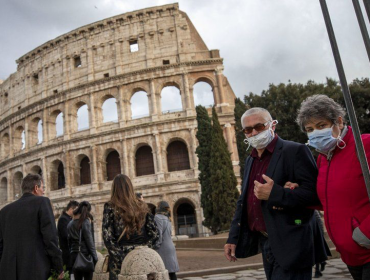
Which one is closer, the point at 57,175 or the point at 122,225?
the point at 122,225

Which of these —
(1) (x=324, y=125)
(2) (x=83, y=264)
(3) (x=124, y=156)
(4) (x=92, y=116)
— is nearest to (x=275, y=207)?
(1) (x=324, y=125)

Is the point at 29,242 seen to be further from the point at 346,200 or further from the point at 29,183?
the point at 346,200

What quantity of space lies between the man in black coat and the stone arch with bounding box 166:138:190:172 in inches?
803

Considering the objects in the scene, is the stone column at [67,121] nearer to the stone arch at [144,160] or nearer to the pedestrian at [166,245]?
the stone arch at [144,160]

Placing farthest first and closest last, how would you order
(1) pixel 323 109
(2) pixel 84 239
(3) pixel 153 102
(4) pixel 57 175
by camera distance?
(4) pixel 57 175 < (3) pixel 153 102 < (2) pixel 84 239 < (1) pixel 323 109

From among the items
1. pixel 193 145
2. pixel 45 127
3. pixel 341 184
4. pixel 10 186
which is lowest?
pixel 341 184

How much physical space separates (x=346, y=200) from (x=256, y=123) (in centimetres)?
102

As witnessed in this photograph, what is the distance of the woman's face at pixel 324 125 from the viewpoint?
2.43m

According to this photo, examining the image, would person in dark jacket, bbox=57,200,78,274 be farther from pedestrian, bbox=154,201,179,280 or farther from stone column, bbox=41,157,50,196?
stone column, bbox=41,157,50,196

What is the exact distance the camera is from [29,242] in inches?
145

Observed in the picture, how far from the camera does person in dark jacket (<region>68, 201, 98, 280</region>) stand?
5.33 metres

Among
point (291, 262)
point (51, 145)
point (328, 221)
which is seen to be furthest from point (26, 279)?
point (51, 145)

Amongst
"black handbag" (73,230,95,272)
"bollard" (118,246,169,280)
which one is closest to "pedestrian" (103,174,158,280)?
"bollard" (118,246,169,280)

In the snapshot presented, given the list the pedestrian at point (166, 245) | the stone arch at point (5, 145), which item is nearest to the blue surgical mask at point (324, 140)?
the pedestrian at point (166, 245)
